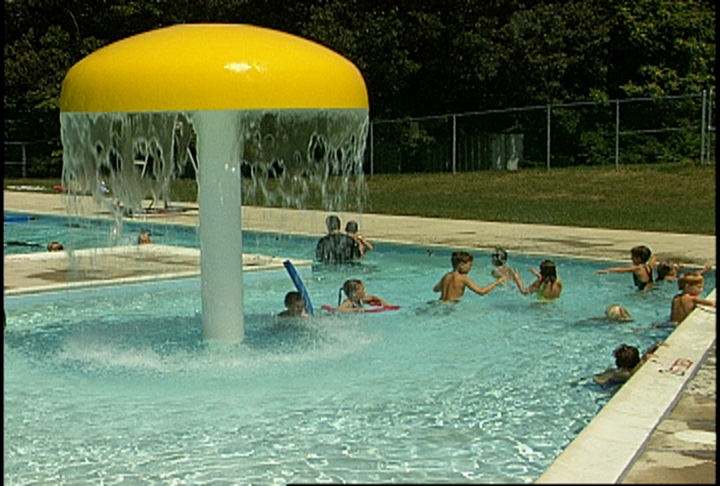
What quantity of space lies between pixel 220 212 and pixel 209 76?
1.52m

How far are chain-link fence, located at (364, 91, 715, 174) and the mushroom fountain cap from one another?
2160 cm

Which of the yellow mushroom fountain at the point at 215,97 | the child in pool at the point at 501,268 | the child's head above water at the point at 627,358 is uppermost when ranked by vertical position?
the yellow mushroom fountain at the point at 215,97

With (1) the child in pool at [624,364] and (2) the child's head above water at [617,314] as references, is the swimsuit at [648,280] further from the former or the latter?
(1) the child in pool at [624,364]

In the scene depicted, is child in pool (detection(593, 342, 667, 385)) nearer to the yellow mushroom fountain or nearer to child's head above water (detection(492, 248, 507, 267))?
the yellow mushroom fountain

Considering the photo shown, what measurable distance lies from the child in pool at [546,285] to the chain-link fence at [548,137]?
17781 millimetres

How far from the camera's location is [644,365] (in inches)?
254

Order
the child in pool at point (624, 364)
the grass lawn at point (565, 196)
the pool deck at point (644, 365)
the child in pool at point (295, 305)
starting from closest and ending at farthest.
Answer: the pool deck at point (644, 365), the child in pool at point (624, 364), the child in pool at point (295, 305), the grass lawn at point (565, 196)

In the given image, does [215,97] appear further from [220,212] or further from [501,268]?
[501,268]

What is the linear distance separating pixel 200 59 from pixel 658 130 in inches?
915

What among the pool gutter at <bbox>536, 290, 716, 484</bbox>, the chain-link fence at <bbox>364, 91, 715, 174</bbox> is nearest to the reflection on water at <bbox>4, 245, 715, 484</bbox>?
the pool gutter at <bbox>536, 290, 716, 484</bbox>

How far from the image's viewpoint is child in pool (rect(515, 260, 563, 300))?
1124 cm

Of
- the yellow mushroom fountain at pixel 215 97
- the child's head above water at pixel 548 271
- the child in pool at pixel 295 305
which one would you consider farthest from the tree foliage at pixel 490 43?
the yellow mushroom fountain at pixel 215 97

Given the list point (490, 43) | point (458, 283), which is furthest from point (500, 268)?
point (490, 43)

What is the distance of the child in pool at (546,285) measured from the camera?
36.9 ft
